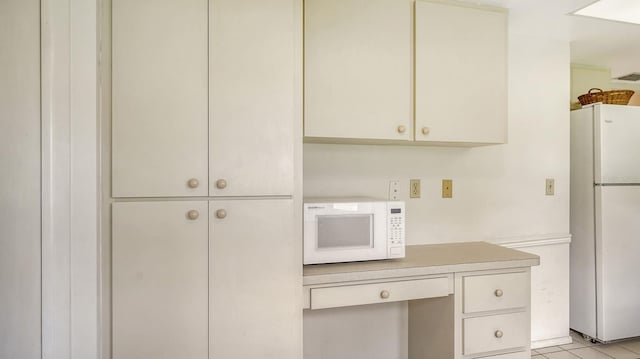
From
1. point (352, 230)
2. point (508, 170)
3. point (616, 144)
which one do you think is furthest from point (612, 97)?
point (352, 230)

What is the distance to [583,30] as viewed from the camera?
2.39 m

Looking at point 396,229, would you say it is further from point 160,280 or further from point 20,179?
point 20,179

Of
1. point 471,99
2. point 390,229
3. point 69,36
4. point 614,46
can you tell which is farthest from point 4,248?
point 614,46

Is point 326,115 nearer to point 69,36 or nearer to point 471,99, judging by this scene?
point 471,99

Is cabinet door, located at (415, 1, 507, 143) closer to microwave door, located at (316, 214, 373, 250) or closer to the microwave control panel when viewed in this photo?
the microwave control panel

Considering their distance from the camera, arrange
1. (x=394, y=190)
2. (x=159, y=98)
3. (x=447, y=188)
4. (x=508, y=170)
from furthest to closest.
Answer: (x=508, y=170) < (x=447, y=188) < (x=394, y=190) < (x=159, y=98)

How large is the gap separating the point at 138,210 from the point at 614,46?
3.23 metres

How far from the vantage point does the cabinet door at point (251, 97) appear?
1460mm

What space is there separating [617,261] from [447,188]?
4.68 feet

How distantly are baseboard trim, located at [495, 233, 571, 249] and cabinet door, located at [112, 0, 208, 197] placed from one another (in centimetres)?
205

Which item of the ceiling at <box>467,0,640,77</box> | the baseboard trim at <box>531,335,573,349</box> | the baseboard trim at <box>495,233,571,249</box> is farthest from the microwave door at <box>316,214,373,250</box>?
the baseboard trim at <box>531,335,573,349</box>

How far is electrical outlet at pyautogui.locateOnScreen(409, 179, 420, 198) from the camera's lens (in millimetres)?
2299

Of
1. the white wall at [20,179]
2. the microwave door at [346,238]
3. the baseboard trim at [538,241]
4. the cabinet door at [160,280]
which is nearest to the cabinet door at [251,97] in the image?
the cabinet door at [160,280]

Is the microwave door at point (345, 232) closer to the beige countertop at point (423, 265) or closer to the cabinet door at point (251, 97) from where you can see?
the beige countertop at point (423, 265)
